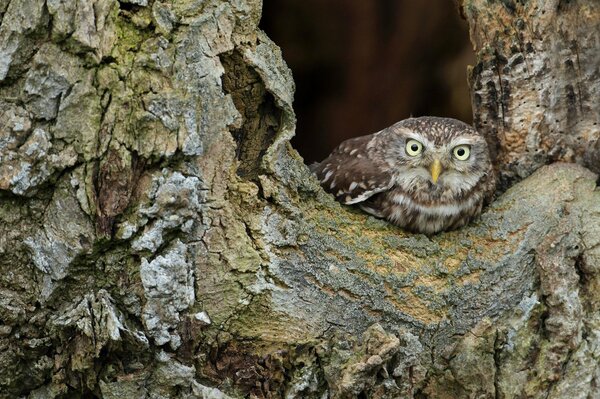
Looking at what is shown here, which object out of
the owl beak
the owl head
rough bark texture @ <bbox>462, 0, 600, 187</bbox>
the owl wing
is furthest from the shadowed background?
the owl beak

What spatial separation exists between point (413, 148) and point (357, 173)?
11.3 inches

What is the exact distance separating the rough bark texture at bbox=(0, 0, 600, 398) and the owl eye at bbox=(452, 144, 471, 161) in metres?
0.64

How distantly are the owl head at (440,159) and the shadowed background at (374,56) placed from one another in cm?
174

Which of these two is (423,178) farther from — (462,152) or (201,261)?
(201,261)

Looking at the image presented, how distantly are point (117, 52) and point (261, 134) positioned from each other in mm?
626

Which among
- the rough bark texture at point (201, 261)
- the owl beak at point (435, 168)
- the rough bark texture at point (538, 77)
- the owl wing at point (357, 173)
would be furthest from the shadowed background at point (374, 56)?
the rough bark texture at point (201, 261)

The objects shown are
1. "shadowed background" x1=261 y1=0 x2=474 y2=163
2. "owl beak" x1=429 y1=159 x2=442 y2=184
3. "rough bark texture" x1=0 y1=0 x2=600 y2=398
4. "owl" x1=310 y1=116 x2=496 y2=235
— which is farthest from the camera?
"shadowed background" x1=261 y1=0 x2=474 y2=163

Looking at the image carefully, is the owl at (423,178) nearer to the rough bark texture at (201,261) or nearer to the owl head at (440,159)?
the owl head at (440,159)

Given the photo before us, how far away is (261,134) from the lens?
10.6ft

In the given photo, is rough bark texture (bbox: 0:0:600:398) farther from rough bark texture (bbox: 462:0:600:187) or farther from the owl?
rough bark texture (bbox: 462:0:600:187)

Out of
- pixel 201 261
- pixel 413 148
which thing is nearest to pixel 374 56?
pixel 413 148

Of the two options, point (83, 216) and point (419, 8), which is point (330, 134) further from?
point (83, 216)

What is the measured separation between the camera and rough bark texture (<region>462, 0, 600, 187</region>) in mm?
3709

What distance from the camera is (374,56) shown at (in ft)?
18.2
